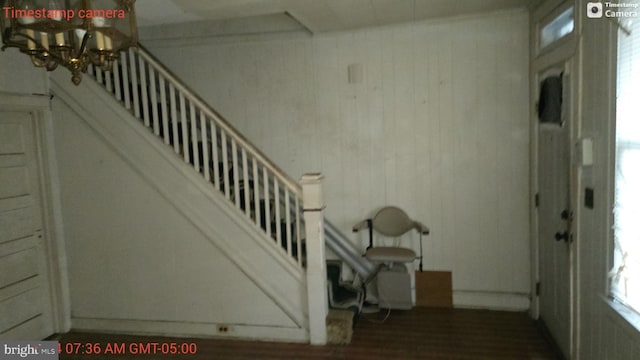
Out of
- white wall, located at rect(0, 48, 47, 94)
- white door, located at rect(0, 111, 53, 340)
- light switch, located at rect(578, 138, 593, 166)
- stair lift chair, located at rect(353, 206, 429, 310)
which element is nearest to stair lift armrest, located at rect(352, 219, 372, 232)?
stair lift chair, located at rect(353, 206, 429, 310)

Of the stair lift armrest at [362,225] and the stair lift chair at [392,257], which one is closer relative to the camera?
the stair lift chair at [392,257]

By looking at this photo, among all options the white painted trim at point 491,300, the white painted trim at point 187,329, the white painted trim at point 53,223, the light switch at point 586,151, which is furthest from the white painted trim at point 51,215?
the light switch at point 586,151

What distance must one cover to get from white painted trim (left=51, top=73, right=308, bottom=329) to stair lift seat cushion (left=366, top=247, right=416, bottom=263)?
0.79m

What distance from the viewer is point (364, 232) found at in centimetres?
438

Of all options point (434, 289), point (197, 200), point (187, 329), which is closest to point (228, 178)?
point (197, 200)

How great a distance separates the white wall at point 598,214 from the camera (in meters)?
2.19

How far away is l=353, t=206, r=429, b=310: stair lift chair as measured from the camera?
12.9 ft

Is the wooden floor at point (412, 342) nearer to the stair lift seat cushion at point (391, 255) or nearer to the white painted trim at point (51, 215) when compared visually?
the white painted trim at point (51, 215)

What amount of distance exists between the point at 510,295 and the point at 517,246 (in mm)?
497

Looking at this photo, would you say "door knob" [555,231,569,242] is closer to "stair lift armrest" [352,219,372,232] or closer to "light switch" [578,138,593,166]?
"light switch" [578,138,593,166]

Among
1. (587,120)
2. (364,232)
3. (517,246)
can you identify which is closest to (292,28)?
(364,232)

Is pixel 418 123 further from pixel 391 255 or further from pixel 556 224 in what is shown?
pixel 556 224

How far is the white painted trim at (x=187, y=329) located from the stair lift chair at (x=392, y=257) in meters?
0.93

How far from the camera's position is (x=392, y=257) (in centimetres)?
388
